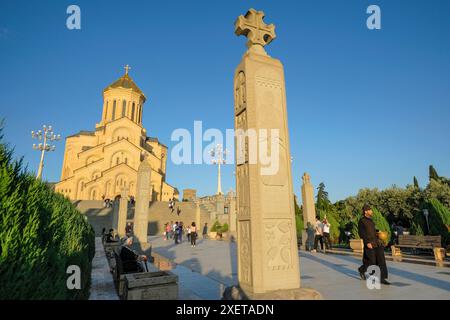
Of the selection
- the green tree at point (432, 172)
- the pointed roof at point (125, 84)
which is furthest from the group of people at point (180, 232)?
the green tree at point (432, 172)

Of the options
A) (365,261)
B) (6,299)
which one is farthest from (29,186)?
(365,261)

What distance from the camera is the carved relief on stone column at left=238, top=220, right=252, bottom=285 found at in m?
4.27

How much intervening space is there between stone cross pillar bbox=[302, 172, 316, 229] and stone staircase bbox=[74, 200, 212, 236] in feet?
53.7

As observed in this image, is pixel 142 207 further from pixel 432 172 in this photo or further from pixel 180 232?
pixel 432 172

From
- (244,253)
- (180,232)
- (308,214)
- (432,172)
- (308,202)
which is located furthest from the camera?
(432,172)

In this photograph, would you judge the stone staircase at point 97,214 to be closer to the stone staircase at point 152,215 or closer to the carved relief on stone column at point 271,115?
the stone staircase at point 152,215

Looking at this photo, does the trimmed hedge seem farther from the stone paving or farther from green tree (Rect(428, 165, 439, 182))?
green tree (Rect(428, 165, 439, 182))

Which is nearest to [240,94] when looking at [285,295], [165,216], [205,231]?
[285,295]

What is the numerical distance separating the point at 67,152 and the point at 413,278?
193 ft

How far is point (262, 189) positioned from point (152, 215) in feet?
105

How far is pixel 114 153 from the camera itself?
4525 cm

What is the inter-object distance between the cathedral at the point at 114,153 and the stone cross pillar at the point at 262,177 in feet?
117

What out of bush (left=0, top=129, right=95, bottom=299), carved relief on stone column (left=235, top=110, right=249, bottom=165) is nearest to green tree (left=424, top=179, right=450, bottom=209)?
carved relief on stone column (left=235, top=110, right=249, bottom=165)
